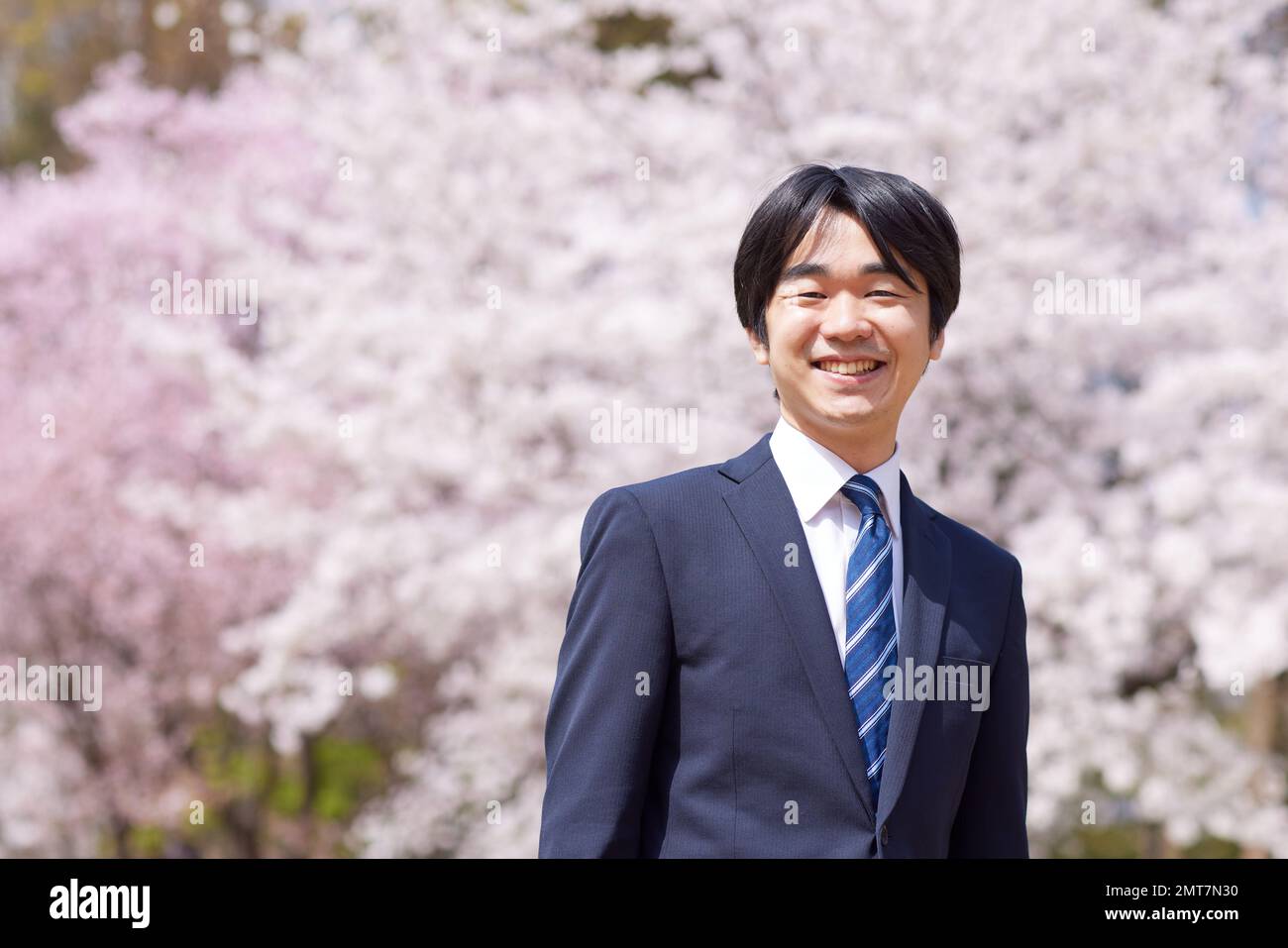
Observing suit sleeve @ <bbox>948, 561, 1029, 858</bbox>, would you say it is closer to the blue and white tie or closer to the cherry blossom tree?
the blue and white tie

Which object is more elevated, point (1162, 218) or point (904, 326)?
point (1162, 218)

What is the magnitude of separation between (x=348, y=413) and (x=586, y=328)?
1.22 metres

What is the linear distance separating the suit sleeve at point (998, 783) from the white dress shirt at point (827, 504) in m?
0.24

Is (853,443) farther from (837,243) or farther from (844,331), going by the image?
(837,243)

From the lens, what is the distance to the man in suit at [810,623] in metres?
1.84

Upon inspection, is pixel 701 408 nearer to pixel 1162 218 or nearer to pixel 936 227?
pixel 1162 218

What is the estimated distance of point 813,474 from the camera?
2.03 m

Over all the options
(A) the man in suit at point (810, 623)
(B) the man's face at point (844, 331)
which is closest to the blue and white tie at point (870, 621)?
(A) the man in suit at point (810, 623)

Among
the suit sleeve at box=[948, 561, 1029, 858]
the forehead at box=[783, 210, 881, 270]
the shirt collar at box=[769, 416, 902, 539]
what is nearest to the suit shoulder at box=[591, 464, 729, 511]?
the shirt collar at box=[769, 416, 902, 539]

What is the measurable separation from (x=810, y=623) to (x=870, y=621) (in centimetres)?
11

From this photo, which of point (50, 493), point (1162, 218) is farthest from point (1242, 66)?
point (50, 493)

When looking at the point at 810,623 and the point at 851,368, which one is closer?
the point at 810,623

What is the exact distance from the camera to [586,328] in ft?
19.7

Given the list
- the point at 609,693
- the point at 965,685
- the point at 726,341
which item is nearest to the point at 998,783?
the point at 965,685
